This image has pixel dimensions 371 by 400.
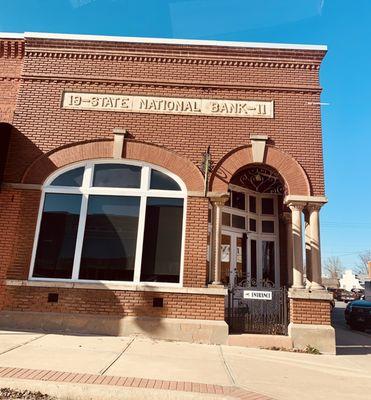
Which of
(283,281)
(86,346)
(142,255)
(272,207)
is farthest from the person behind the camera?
(272,207)

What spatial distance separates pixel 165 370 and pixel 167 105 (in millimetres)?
6532

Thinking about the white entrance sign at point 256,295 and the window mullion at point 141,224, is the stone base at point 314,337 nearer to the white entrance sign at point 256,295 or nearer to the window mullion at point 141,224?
the white entrance sign at point 256,295

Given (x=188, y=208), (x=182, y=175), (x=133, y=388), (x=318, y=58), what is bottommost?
(x=133, y=388)

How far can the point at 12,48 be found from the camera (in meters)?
10.5

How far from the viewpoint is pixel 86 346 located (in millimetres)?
7164

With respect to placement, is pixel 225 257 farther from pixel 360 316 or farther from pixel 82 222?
pixel 360 316

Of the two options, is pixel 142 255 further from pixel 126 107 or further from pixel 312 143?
pixel 312 143

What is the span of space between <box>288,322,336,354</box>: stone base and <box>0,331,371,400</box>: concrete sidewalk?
31 centimetres

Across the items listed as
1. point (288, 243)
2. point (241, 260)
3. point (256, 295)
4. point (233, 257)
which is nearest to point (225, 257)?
point (233, 257)

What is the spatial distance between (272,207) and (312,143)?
329cm

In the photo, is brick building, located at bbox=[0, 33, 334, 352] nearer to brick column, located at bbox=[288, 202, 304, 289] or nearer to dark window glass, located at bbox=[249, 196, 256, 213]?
brick column, located at bbox=[288, 202, 304, 289]

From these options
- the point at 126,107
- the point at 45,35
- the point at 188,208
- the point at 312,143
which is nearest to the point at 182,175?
the point at 188,208

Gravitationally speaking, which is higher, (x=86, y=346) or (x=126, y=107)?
(x=126, y=107)

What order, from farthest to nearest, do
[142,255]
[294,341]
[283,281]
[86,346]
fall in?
[283,281]
[142,255]
[294,341]
[86,346]
